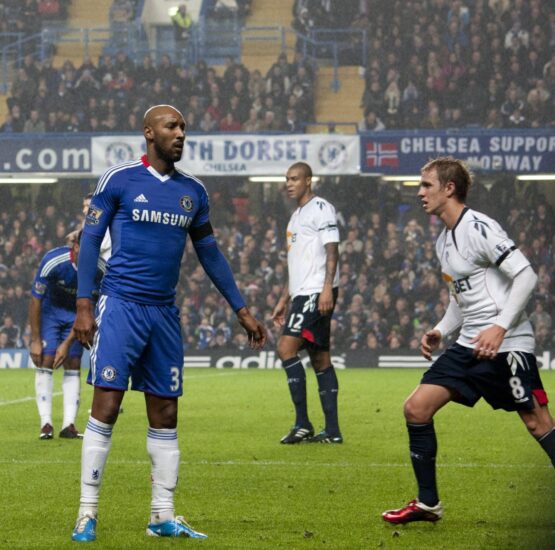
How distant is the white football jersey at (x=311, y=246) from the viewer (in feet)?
35.5

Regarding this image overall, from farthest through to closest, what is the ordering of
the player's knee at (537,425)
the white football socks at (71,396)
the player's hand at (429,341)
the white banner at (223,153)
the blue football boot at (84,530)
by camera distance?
the white banner at (223,153) < the white football socks at (71,396) < the player's hand at (429,341) < the player's knee at (537,425) < the blue football boot at (84,530)

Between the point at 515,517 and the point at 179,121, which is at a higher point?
the point at 179,121

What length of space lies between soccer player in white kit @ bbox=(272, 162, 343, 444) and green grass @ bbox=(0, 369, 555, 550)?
14.0 inches

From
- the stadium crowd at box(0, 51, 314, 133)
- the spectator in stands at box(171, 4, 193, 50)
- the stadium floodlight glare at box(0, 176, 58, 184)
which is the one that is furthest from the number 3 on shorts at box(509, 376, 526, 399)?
the spectator in stands at box(171, 4, 193, 50)

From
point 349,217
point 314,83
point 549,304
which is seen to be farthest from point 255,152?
point 549,304

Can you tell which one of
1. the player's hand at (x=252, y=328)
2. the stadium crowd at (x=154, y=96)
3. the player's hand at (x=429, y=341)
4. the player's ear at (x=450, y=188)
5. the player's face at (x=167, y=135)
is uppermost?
the stadium crowd at (x=154, y=96)

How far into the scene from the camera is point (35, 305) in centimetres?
1090

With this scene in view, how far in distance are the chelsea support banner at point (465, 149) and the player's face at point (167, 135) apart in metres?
19.8

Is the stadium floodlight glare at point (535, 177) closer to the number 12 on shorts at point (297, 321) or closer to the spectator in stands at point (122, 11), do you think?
the spectator in stands at point (122, 11)

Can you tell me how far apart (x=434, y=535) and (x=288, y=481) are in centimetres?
209

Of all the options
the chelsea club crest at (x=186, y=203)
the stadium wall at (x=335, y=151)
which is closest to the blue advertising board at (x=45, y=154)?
the stadium wall at (x=335, y=151)

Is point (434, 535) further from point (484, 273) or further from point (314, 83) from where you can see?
point (314, 83)

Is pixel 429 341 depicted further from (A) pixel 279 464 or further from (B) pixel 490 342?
(A) pixel 279 464

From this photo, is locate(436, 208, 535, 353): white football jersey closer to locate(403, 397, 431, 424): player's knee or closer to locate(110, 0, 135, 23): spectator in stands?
locate(403, 397, 431, 424): player's knee
